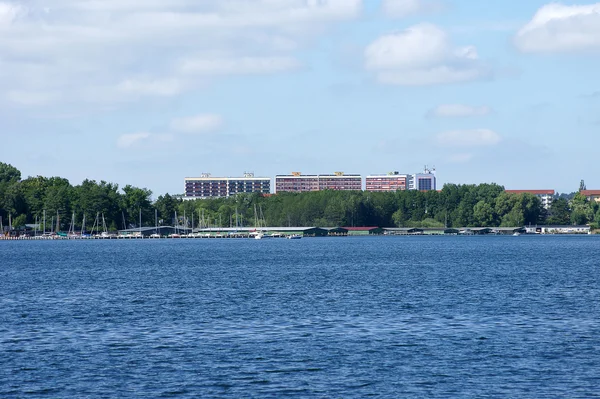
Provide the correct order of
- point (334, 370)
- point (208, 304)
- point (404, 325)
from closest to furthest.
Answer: point (334, 370)
point (404, 325)
point (208, 304)

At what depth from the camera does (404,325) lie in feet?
132

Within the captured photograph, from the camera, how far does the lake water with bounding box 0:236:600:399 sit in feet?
90.8

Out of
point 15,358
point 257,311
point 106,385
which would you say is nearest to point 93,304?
point 257,311

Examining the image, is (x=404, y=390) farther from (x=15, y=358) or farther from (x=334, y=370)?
(x=15, y=358)

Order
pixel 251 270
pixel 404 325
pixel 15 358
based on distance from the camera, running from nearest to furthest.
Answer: pixel 15 358, pixel 404 325, pixel 251 270

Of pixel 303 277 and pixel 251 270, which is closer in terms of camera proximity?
pixel 303 277

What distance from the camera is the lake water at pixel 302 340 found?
27688mm

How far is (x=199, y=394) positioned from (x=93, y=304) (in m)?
25.4

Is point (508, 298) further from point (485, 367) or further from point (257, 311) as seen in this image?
point (485, 367)

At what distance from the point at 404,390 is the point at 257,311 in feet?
64.4

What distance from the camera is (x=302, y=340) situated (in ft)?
118

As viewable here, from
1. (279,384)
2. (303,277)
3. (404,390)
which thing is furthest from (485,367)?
(303,277)

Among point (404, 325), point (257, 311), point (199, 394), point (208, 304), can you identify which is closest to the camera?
point (199, 394)

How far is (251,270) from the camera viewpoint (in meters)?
84.2
